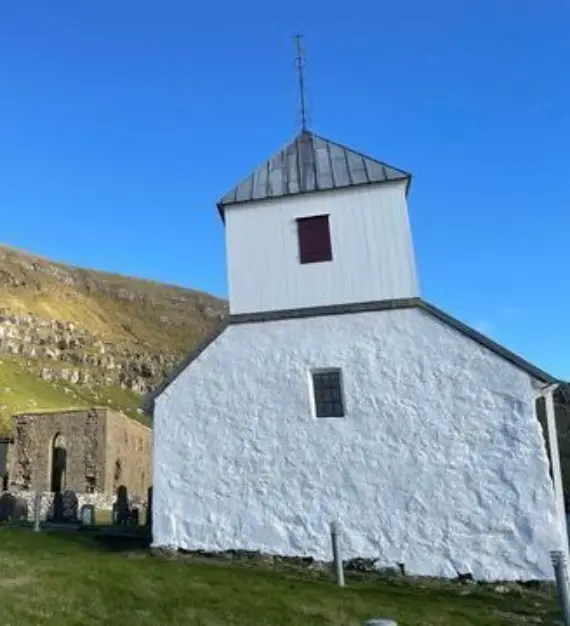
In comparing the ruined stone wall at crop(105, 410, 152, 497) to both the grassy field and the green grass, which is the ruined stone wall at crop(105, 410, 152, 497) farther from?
the grassy field

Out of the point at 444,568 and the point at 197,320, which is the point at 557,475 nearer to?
the point at 444,568

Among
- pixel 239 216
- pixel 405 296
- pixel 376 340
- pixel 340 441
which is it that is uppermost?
pixel 239 216

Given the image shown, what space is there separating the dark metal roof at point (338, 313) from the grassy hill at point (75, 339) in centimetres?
4618

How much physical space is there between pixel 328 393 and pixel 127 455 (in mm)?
42193

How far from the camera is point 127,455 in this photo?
53.8 metres

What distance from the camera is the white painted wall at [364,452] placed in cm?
1343

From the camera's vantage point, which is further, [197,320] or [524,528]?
[197,320]

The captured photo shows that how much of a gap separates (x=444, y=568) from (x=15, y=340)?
4191 inches

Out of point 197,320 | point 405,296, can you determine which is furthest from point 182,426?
point 197,320

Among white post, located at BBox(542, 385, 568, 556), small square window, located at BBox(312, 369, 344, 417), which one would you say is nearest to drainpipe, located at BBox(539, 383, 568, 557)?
white post, located at BBox(542, 385, 568, 556)

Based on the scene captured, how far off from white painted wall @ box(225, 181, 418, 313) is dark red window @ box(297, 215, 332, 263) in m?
0.12

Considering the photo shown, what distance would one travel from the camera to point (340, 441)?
566 inches

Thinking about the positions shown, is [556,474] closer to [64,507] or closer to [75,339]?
[64,507]

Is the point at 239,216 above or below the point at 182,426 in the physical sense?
above
